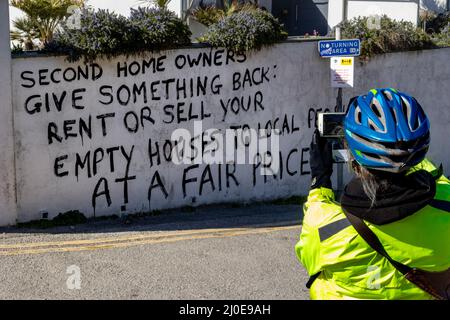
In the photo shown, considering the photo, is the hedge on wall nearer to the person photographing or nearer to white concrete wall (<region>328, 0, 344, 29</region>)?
the person photographing

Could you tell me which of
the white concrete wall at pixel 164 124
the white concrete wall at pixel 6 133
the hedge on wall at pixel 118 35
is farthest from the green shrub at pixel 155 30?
the white concrete wall at pixel 6 133

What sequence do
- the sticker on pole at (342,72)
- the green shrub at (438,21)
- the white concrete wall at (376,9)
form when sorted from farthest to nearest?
the green shrub at (438,21) < the white concrete wall at (376,9) < the sticker on pole at (342,72)

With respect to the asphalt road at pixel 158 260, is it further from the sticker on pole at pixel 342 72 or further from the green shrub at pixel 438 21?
the green shrub at pixel 438 21

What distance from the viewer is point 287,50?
1077 centimetres

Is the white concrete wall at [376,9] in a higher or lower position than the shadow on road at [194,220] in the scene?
higher

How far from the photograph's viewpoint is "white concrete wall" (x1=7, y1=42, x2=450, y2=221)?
8.90 m

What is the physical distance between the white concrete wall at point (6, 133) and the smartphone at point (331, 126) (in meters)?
6.03

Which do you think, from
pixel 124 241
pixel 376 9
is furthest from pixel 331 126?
pixel 376 9

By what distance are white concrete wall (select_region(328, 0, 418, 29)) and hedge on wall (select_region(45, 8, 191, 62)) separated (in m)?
10.3

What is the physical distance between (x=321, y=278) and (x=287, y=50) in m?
7.89

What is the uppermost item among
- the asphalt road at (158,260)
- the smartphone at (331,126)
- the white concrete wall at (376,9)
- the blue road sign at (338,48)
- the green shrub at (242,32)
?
Result: the white concrete wall at (376,9)

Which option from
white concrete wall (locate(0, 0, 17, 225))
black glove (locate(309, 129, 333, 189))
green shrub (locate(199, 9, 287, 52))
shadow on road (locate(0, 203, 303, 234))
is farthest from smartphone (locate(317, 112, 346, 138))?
green shrub (locate(199, 9, 287, 52))

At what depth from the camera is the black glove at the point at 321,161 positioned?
3.21 meters

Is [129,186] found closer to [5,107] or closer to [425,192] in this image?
[5,107]
